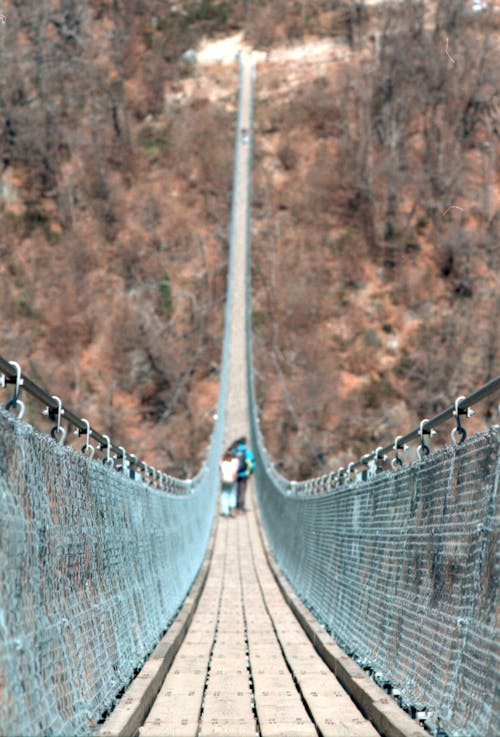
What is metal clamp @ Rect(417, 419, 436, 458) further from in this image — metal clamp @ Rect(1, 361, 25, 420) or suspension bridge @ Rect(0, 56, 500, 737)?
metal clamp @ Rect(1, 361, 25, 420)

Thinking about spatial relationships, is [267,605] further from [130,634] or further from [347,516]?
[130,634]

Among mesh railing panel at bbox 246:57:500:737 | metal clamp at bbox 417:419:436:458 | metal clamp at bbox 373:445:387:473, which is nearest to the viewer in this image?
mesh railing panel at bbox 246:57:500:737

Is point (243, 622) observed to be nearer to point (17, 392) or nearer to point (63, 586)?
point (63, 586)

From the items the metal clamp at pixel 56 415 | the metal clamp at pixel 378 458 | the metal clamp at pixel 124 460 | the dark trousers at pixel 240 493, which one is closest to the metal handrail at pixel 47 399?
the metal clamp at pixel 56 415

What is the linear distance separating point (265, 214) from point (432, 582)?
48.4 m

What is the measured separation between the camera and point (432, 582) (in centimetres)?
457

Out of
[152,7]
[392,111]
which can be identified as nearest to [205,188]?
[392,111]

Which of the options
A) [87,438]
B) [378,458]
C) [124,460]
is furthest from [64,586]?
[378,458]

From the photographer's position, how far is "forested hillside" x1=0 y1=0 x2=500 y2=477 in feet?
136

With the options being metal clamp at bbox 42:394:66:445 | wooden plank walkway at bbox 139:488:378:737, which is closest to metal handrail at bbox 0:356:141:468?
metal clamp at bbox 42:394:66:445

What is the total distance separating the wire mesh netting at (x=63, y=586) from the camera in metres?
3.36

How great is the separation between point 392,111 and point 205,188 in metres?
8.80

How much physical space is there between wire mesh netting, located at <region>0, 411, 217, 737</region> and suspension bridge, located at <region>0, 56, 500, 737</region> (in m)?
0.01

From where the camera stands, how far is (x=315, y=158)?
5519 centimetres
